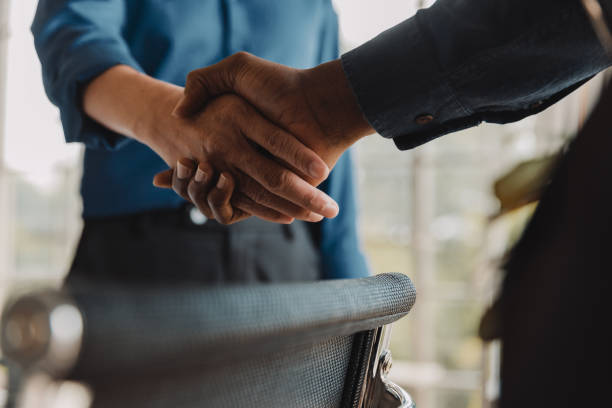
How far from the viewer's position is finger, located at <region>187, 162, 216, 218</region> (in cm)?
67

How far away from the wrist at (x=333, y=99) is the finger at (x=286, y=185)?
0.25 feet

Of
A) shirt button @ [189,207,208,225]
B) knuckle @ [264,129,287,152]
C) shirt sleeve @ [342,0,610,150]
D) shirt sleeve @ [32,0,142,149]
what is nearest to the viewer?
shirt sleeve @ [342,0,610,150]

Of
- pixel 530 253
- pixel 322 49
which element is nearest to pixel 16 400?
pixel 530 253

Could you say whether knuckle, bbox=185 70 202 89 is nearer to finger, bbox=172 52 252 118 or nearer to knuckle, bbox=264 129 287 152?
finger, bbox=172 52 252 118

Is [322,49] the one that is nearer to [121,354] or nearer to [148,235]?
[148,235]

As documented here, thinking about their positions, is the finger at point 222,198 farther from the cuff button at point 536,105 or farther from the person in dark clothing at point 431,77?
the cuff button at point 536,105

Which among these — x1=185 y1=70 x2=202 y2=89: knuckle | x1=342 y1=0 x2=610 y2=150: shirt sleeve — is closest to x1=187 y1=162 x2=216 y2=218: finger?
x1=185 y1=70 x2=202 y2=89: knuckle

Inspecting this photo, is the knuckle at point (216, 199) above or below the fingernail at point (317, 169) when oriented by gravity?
below

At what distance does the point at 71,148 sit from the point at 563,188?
3937 millimetres

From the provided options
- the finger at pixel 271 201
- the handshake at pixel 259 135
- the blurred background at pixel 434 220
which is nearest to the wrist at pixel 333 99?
the handshake at pixel 259 135

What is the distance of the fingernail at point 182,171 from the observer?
67cm

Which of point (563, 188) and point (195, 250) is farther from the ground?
point (563, 188)

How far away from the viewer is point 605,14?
438 millimetres

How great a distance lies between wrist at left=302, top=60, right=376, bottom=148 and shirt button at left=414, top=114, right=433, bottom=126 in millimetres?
54
